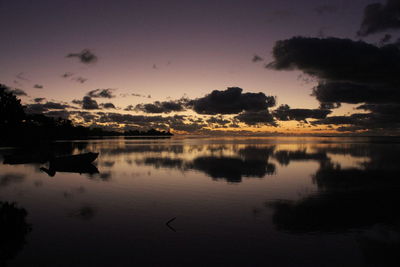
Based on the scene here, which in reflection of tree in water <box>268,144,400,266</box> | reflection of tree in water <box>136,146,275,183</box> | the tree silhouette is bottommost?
reflection of tree in water <box>136,146,275,183</box>

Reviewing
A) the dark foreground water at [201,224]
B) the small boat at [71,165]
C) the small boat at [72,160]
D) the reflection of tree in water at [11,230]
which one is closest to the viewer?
the dark foreground water at [201,224]

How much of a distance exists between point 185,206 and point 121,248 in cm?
641

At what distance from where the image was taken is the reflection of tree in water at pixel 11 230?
10633 millimetres

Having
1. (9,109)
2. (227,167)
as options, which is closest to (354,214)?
(227,167)

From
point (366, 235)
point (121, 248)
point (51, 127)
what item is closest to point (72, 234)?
point (121, 248)

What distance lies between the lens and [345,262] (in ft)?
32.2

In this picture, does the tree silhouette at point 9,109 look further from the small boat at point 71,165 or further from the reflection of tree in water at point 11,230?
the reflection of tree in water at point 11,230

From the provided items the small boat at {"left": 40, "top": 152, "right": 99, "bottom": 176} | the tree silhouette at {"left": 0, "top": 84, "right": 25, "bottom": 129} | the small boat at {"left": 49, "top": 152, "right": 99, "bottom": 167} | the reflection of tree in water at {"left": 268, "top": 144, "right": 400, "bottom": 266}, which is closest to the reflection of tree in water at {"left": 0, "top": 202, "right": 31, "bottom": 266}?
the reflection of tree in water at {"left": 268, "top": 144, "right": 400, "bottom": 266}

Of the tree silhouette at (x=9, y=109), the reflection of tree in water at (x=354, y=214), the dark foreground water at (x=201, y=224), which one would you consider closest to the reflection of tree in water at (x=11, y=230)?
the dark foreground water at (x=201, y=224)

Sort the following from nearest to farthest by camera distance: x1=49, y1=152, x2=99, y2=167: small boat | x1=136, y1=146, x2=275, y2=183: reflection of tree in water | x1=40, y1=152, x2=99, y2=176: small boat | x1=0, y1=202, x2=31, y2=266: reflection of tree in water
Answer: x1=0, y1=202, x2=31, y2=266: reflection of tree in water
x1=136, y1=146, x2=275, y2=183: reflection of tree in water
x1=40, y1=152, x2=99, y2=176: small boat
x1=49, y1=152, x2=99, y2=167: small boat

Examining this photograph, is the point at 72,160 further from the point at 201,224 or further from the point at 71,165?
the point at 201,224

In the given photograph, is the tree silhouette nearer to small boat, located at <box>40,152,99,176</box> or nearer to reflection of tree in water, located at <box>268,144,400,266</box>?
small boat, located at <box>40,152,99,176</box>

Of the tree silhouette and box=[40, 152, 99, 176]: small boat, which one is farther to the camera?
the tree silhouette

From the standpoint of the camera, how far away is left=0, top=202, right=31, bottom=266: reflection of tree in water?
10.6 metres
